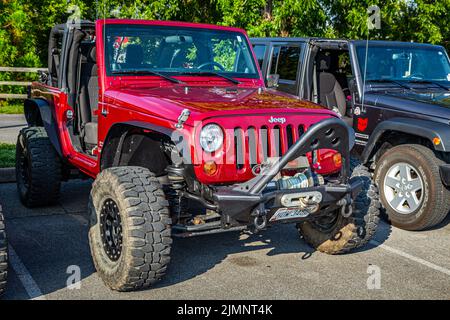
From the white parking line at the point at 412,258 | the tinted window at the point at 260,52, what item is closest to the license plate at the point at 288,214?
the white parking line at the point at 412,258

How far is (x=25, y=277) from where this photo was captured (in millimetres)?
4512

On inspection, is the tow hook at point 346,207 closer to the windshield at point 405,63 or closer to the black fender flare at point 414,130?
the black fender flare at point 414,130

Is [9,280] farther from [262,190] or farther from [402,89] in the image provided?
[402,89]

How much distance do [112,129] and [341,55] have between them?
13.1 feet

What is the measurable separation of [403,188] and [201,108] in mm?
2894

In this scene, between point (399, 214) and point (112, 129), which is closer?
point (112, 129)

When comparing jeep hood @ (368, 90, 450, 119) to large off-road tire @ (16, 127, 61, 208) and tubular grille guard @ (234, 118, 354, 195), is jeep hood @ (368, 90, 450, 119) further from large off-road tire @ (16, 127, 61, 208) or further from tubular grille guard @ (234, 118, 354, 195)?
large off-road tire @ (16, 127, 61, 208)

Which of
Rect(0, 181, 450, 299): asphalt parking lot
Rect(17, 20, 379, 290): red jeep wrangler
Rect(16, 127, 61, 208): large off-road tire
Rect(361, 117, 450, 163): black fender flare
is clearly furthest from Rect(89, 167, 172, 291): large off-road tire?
Rect(361, 117, 450, 163): black fender flare

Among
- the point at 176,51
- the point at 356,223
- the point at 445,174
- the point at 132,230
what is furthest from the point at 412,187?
the point at 132,230

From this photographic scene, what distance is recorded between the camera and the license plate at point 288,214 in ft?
13.5

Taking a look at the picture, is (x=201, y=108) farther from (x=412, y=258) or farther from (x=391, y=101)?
(x=391, y=101)

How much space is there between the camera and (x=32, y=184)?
6.34 metres
